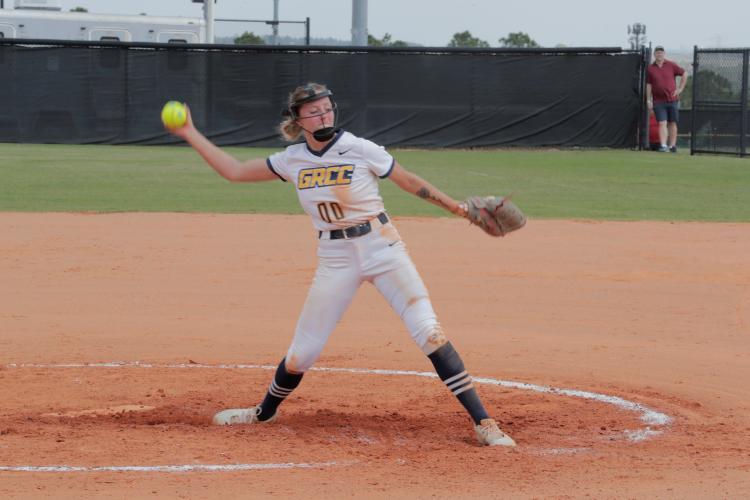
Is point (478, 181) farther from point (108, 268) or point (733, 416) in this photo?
point (733, 416)

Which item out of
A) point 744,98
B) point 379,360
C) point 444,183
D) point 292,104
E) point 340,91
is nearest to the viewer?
point 292,104

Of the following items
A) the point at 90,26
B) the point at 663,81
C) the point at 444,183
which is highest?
the point at 90,26

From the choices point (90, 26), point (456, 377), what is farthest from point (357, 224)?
point (90, 26)

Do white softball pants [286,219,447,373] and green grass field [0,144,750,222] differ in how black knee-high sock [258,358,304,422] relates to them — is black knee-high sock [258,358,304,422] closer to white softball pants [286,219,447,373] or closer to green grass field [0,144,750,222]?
white softball pants [286,219,447,373]

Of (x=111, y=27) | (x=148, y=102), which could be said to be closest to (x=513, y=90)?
(x=148, y=102)

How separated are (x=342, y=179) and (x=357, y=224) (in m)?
0.25

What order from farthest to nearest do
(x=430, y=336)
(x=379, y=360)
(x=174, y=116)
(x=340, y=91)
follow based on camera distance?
(x=340, y=91) < (x=379, y=360) < (x=174, y=116) < (x=430, y=336)

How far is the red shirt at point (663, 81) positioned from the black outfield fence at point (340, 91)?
6.07ft

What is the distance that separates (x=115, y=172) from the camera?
21781 mm

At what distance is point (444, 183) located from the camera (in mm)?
19891

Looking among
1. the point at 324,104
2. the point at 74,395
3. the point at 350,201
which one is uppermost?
the point at 324,104

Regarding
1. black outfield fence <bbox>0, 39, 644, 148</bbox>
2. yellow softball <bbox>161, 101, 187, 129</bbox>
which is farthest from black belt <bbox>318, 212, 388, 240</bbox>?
black outfield fence <bbox>0, 39, 644, 148</bbox>

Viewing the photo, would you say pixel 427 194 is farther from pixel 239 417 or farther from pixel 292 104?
pixel 239 417

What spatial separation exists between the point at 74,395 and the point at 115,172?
1482 centimetres
